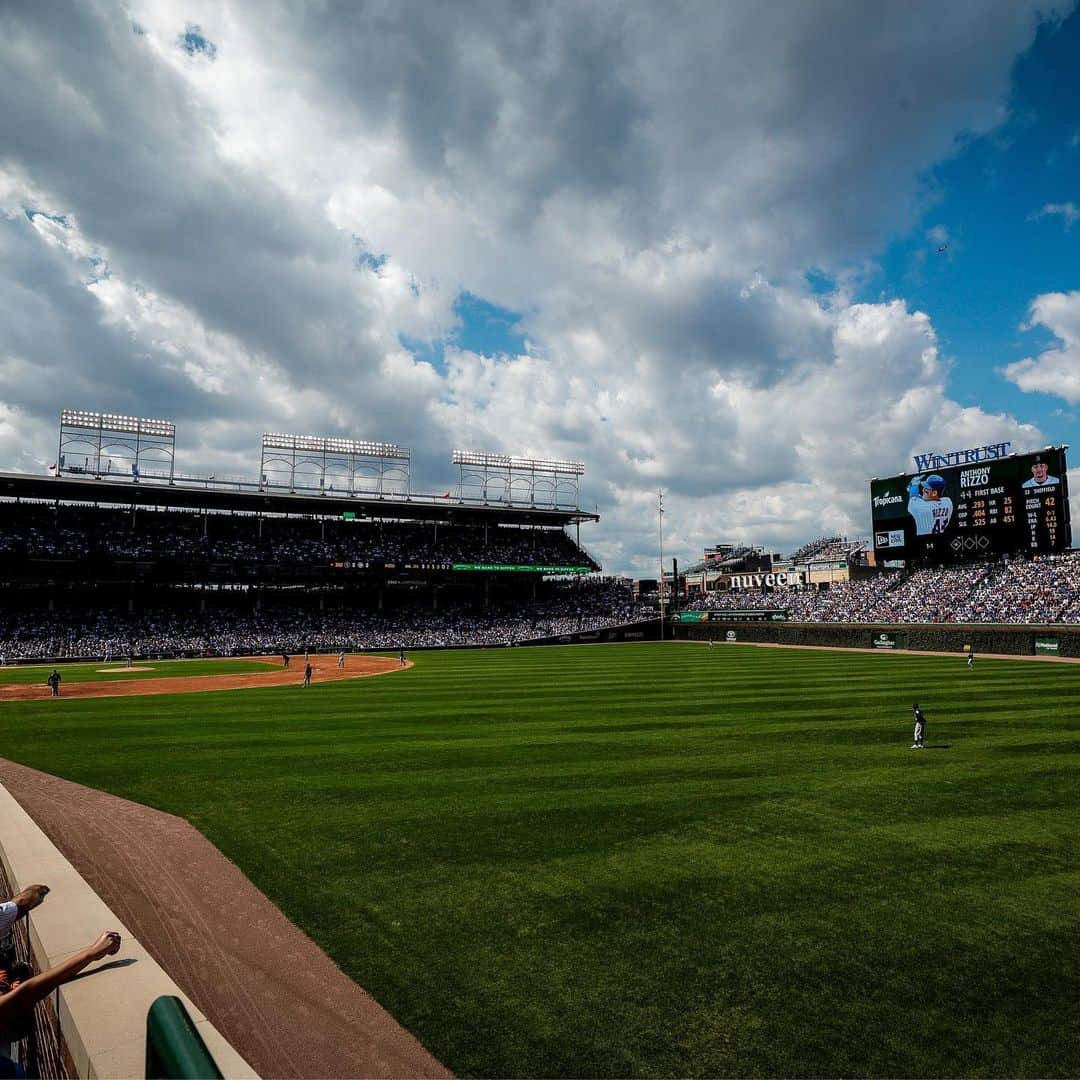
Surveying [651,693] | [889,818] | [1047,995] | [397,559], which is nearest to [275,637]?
[397,559]

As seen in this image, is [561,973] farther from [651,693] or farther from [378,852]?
[651,693]

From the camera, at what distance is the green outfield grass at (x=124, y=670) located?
119 ft

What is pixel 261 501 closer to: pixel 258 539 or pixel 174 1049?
pixel 258 539

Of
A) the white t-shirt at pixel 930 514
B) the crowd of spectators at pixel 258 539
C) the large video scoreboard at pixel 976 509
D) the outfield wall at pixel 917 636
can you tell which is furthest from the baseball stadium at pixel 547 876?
the crowd of spectators at pixel 258 539

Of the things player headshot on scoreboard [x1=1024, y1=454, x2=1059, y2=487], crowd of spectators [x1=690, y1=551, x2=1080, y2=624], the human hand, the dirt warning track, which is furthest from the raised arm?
player headshot on scoreboard [x1=1024, y1=454, x2=1059, y2=487]

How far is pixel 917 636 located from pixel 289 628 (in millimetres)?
50136

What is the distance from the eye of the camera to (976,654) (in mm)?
43156

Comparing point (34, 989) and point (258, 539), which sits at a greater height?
point (258, 539)

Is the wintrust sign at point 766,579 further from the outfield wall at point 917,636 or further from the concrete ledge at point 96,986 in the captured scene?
the concrete ledge at point 96,986

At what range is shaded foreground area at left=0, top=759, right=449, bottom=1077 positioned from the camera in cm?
544

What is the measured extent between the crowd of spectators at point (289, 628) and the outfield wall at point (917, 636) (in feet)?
52.8

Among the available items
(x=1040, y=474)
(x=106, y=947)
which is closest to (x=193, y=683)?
(x=106, y=947)

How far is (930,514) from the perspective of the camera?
5422 cm

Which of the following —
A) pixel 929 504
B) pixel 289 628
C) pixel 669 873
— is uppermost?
pixel 929 504
